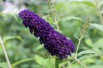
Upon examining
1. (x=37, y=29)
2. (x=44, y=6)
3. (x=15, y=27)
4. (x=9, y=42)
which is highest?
(x=44, y=6)

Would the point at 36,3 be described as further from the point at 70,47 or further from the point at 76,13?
the point at 70,47

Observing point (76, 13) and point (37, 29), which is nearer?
point (37, 29)

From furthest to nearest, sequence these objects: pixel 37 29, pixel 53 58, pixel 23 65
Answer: pixel 23 65 < pixel 53 58 < pixel 37 29

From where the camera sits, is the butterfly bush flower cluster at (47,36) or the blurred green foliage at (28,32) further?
the blurred green foliage at (28,32)

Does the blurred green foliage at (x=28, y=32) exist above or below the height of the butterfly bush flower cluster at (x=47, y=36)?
above

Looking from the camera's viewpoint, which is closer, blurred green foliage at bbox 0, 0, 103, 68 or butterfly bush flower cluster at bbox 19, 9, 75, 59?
butterfly bush flower cluster at bbox 19, 9, 75, 59

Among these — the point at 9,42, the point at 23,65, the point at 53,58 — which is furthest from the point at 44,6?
the point at 53,58

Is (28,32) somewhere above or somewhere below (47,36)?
above

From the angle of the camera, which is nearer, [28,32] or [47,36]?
[47,36]

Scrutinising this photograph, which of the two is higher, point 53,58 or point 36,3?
point 36,3

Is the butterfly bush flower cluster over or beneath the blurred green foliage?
beneath

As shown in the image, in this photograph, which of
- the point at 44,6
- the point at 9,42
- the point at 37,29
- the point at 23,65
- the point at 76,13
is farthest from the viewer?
the point at 44,6
